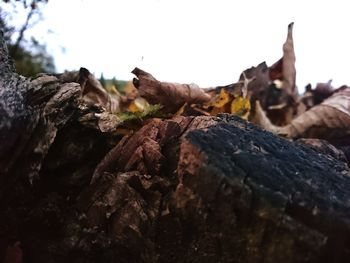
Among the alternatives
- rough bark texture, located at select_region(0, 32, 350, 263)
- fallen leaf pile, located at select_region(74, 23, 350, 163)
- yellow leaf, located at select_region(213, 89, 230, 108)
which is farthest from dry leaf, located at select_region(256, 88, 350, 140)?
rough bark texture, located at select_region(0, 32, 350, 263)

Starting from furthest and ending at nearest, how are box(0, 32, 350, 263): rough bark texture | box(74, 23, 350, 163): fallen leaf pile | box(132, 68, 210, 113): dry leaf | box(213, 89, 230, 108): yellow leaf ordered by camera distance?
box(213, 89, 230, 108): yellow leaf < box(132, 68, 210, 113): dry leaf < box(74, 23, 350, 163): fallen leaf pile < box(0, 32, 350, 263): rough bark texture

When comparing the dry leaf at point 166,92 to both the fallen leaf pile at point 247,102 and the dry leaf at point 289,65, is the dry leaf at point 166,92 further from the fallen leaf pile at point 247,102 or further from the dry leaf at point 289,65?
the dry leaf at point 289,65

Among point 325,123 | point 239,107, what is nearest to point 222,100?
point 239,107

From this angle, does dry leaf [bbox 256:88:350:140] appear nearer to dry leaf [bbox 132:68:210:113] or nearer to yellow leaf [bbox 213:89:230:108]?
yellow leaf [bbox 213:89:230:108]

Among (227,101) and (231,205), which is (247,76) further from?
(231,205)

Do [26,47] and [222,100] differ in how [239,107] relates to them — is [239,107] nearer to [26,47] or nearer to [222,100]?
[222,100]

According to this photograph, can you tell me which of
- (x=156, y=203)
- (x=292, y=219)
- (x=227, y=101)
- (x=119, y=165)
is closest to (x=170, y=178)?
(x=156, y=203)
